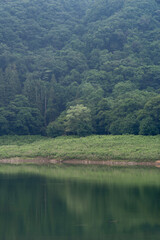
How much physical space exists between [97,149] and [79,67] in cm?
4190

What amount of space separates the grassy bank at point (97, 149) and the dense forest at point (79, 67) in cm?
474

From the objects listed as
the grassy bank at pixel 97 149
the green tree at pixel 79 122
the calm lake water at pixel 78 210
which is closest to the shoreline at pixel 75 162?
the grassy bank at pixel 97 149

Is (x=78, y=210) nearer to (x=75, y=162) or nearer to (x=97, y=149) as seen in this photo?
(x=75, y=162)

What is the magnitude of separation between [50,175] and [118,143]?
55.6 ft

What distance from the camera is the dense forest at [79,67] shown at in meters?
59.6

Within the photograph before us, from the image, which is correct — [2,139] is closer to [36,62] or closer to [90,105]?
[90,105]

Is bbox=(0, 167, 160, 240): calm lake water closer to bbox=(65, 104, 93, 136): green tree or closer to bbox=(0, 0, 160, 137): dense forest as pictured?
bbox=(0, 0, 160, 137): dense forest

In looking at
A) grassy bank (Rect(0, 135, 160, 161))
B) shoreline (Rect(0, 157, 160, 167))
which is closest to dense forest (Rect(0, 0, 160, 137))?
grassy bank (Rect(0, 135, 160, 161))

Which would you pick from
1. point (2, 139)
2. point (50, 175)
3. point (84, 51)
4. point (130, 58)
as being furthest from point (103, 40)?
point (50, 175)

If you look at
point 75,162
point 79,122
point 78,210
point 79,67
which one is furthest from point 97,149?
point 79,67

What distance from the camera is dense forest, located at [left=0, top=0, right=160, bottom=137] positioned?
2345 inches

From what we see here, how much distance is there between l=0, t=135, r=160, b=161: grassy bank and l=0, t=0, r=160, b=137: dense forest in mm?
4738

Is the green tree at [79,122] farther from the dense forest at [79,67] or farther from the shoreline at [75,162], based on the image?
the shoreline at [75,162]

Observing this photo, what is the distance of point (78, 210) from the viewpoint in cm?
2020
